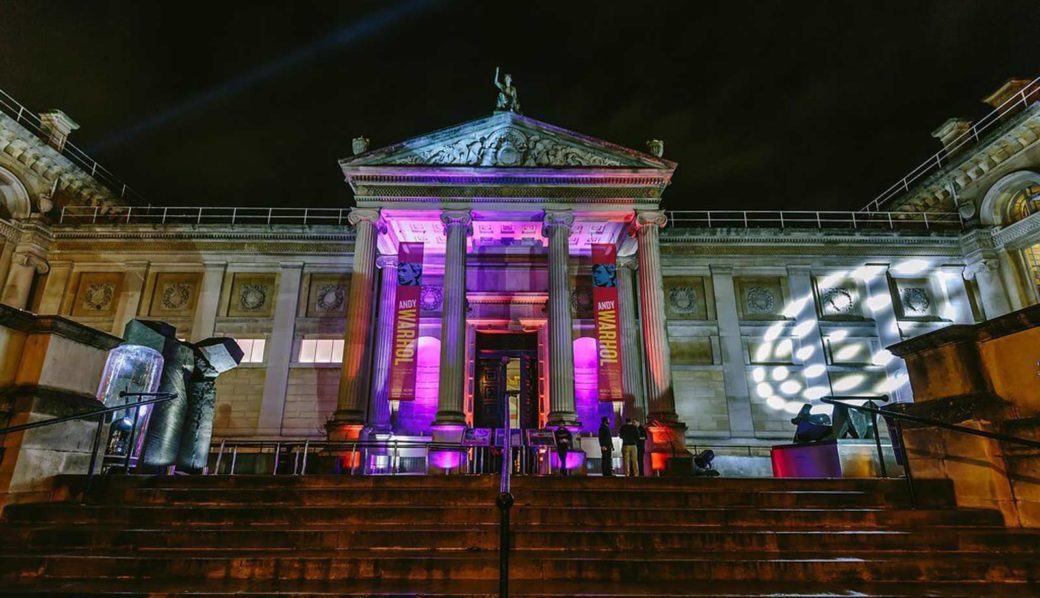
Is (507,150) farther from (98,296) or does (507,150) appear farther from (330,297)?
(98,296)

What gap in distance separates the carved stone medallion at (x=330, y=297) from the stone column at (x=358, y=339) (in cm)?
454

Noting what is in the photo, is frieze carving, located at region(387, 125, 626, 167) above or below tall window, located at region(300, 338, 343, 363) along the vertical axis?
above

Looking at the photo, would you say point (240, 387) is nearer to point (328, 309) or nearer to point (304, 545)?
point (328, 309)

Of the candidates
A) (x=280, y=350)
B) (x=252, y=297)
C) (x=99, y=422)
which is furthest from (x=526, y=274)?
(x=99, y=422)

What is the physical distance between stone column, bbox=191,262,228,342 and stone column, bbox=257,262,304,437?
2409mm

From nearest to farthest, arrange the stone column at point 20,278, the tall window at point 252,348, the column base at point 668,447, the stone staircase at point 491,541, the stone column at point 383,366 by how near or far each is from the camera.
→ the stone staircase at point 491,541
the column base at point 668,447
the stone column at point 383,366
the stone column at point 20,278
the tall window at point 252,348

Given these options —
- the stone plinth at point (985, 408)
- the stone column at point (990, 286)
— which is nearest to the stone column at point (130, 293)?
the stone plinth at point (985, 408)

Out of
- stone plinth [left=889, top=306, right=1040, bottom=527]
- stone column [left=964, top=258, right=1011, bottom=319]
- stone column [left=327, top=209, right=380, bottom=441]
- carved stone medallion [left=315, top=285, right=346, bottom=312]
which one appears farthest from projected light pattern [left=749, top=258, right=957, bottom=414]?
carved stone medallion [left=315, top=285, right=346, bottom=312]

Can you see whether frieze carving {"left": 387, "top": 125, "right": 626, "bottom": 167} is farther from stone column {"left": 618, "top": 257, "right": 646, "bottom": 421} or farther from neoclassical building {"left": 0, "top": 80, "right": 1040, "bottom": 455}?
stone column {"left": 618, "top": 257, "right": 646, "bottom": 421}

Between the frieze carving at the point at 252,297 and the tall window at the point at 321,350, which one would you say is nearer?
the tall window at the point at 321,350

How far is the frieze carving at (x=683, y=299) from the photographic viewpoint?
22047 millimetres

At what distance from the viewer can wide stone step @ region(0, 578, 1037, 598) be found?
432 centimetres

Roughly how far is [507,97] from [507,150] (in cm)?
236

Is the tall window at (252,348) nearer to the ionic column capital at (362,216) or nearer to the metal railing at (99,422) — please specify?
the ionic column capital at (362,216)
